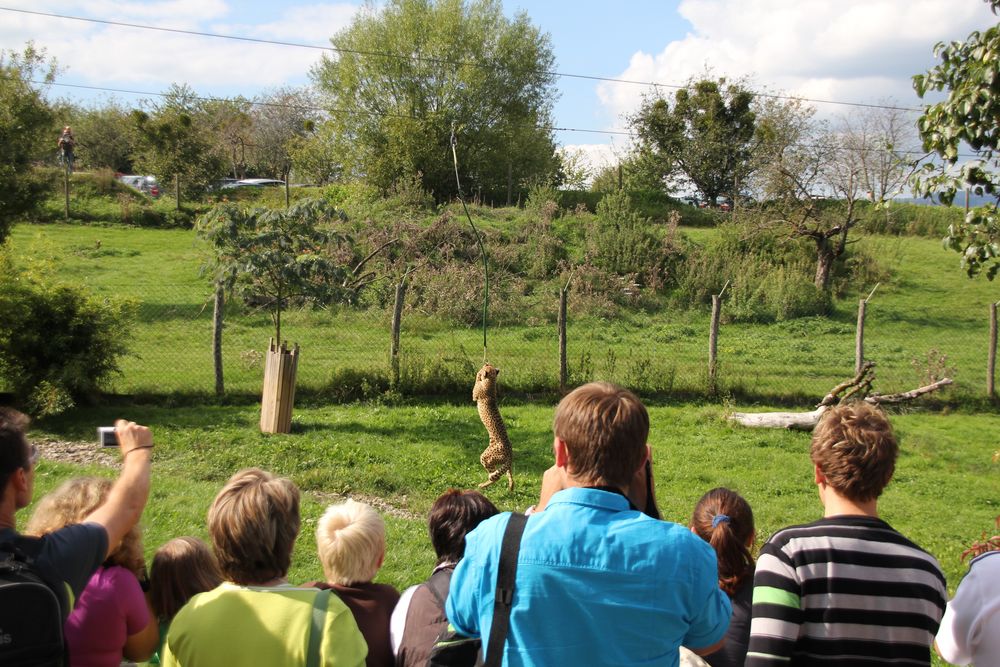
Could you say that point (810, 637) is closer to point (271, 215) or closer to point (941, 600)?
point (941, 600)

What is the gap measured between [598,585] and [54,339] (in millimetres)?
9435

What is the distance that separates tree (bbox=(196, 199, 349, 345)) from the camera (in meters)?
9.59

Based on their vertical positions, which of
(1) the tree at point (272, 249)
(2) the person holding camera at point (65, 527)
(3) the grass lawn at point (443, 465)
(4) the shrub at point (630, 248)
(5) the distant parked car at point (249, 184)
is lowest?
(3) the grass lawn at point (443, 465)

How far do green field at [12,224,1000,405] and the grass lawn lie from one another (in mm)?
942

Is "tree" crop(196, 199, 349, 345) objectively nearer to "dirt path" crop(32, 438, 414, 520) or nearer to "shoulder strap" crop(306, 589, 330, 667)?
"dirt path" crop(32, 438, 414, 520)

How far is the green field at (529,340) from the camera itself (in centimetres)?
1166

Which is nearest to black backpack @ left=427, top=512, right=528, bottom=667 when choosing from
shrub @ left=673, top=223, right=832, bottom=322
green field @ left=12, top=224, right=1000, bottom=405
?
green field @ left=12, top=224, right=1000, bottom=405

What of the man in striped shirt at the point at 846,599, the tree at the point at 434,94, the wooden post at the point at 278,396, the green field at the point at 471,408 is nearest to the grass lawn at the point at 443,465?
the green field at the point at 471,408

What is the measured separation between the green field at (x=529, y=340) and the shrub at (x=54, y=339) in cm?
59

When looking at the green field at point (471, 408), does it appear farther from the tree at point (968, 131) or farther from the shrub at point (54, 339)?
the tree at point (968, 131)

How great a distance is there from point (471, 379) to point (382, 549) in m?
8.82

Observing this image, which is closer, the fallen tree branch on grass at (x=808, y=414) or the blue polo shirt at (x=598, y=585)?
the blue polo shirt at (x=598, y=585)

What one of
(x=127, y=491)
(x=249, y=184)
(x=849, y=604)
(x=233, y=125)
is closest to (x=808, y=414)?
(x=849, y=604)

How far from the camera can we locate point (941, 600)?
2314 mm
